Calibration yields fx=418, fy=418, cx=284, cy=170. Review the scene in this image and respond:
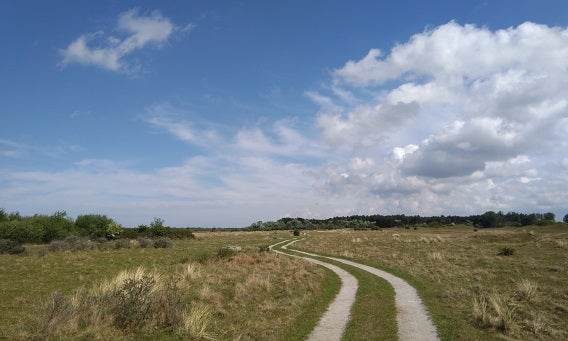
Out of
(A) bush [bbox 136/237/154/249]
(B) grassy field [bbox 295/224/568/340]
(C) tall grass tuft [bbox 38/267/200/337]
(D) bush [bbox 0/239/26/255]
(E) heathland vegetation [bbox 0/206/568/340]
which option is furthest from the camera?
(A) bush [bbox 136/237/154/249]

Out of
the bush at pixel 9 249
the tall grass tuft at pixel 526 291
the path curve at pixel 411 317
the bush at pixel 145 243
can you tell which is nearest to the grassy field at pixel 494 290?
the tall grass tuft at pixel 526 291

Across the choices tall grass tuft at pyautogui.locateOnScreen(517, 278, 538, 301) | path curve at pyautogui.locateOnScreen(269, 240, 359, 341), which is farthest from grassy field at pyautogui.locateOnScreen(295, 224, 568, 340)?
path curve at pyautogui.locateOnScreen(269, 240, 359, 341)

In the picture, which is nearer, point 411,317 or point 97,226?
point 411,317

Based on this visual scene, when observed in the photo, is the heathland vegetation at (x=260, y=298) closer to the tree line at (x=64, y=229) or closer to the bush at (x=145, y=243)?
the bush at (x=145, y=243)

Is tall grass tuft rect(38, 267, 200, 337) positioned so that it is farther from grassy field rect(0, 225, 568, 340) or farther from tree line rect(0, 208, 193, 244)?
tree line rect(0, 208, 193, 244)

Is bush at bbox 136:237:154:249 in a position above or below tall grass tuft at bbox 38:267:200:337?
above

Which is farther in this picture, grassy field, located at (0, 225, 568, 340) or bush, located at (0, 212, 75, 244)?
bush, located at (0, 212, 75, 244)

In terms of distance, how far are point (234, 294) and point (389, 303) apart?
748 centimetres

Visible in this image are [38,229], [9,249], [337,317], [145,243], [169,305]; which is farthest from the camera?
[38,229]

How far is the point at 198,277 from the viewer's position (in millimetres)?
26516

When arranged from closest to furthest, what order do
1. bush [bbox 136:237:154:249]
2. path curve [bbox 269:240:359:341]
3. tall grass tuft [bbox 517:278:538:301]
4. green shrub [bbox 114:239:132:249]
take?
path curve [bbox 269:240:359:341] < tall grass tuft [bbox 517:278:538:301] < green shrub [bbox 114:239:132:249] < bush [bbox 136:237:154:249]

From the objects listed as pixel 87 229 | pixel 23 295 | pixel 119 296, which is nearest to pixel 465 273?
pixel 119 296

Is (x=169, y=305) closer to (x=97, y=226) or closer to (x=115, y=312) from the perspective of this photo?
(x=115, y=312)

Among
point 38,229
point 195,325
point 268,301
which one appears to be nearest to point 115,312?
point 195,325
